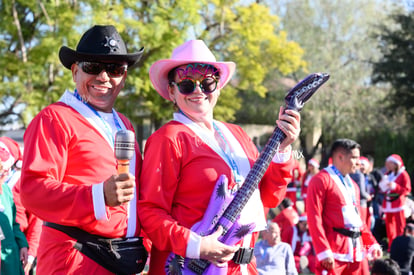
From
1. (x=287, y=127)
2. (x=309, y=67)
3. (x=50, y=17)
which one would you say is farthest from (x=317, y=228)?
(x=309, y=67)

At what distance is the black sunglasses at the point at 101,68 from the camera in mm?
3086

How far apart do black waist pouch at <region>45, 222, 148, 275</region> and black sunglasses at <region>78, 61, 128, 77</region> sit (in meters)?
0.85

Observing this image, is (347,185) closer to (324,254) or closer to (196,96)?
(324,254)

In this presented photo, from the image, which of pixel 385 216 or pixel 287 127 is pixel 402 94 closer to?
pixel 385 216

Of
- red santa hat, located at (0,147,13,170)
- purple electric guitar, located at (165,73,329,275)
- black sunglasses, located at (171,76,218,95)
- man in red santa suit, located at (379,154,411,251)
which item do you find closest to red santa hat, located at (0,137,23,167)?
red santa hat, located at (0,147,13,170)

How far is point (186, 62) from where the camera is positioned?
10.3 ft

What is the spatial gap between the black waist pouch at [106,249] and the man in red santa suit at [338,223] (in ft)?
10.6

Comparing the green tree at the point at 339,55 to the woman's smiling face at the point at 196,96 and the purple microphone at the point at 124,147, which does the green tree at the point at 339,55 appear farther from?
the purple microphone at the point at 124,147

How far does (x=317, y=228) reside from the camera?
578 centimetres

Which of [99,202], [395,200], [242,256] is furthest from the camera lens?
[395,200]

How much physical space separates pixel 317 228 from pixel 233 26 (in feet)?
40.9

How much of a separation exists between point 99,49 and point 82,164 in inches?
25.6

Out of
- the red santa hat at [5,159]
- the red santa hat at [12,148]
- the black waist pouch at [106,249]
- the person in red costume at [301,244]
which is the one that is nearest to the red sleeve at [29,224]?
the red santa hat at [12,148]

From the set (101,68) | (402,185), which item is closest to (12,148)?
(101,68)
